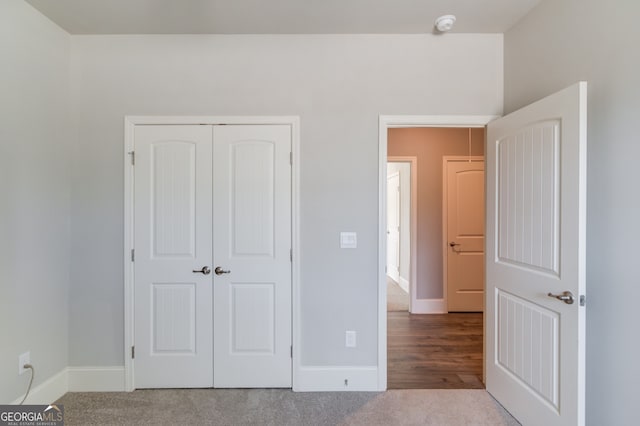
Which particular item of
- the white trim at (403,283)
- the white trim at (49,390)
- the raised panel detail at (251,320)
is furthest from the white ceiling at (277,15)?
the white trim at (403,283)

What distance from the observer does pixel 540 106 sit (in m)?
1.80

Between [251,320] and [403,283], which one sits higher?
[251,320]

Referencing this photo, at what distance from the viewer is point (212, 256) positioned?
237 cm

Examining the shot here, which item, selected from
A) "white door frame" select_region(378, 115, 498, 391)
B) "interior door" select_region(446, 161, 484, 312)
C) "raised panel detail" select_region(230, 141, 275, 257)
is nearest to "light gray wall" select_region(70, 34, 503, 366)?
"white door frame" select_region(378, 115, 498, 391)

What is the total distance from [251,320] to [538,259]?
6.70 feet

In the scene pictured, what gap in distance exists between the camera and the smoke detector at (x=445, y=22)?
2.13 meters

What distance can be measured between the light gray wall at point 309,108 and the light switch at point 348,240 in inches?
1.9

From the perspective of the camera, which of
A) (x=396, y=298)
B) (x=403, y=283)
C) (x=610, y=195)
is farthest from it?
(x=403, y=283)

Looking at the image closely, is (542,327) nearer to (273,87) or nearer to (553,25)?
(553,25)

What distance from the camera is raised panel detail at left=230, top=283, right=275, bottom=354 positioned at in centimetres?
237

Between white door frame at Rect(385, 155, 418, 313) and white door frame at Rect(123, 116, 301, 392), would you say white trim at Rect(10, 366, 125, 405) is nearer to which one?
white door frame at Rect(123, 116, 301, 392)

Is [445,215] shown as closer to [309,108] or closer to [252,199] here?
[309,108]

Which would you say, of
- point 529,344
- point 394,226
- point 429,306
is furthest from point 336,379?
point 394,226

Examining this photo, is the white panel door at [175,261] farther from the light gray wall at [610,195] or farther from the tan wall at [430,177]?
the tan wall at [430,177]
